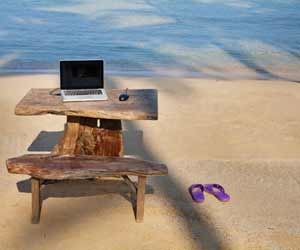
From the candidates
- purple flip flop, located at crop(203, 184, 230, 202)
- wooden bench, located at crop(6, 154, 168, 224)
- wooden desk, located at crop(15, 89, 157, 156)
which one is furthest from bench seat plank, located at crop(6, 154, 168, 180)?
purple flip flop, located at crop(203, 184, 230, 202)

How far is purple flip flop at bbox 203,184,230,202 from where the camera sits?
16.5 feet

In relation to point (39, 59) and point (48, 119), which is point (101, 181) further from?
point (39, 59)

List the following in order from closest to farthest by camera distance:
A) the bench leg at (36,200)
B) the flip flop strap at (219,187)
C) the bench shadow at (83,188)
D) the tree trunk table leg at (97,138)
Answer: the bench leg at (36,200), the tree trunk table leg at (97,138), the bench shadow at (83,188), the flip flop strap at (219,187)

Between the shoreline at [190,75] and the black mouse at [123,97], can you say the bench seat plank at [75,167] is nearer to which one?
the black mouse at [123,97]

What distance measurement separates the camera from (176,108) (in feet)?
26.4

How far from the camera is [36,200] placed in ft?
14.7

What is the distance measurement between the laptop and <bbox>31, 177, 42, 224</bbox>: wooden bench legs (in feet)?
2.28

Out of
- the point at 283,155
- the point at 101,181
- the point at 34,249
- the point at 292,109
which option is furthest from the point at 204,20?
the point at 34,249

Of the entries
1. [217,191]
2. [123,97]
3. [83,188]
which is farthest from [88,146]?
[217,191]

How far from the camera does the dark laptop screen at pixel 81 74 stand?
458 centimetres

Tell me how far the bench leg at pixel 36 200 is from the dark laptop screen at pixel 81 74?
30.4 inches

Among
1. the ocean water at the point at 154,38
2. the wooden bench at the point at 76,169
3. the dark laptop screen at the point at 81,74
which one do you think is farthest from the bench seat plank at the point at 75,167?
the ocean water at the point at 154,38

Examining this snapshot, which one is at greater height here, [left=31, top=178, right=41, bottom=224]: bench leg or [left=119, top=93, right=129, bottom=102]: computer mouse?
[left=119, top=93, right=129, bottom=102]: computer mouse

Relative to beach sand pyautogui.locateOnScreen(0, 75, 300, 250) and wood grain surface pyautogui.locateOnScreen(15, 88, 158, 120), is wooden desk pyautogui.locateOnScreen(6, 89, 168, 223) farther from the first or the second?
beach sand pyautogui.locateOnScreen(0, 75, 300, 250)
